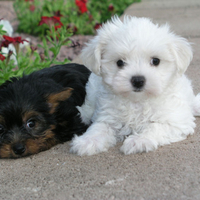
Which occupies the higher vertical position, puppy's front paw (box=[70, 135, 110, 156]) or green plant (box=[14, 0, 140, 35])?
puppy's front paw (box=[70, 135, 110, 156])

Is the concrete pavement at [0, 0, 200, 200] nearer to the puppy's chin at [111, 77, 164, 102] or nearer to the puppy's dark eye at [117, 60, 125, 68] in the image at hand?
the puppy's chin at [111, 77, 164, 102]

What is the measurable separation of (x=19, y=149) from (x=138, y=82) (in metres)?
1.39

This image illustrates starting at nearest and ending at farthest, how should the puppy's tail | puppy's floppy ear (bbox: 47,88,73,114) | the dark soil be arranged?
puppy's floppy ear (bbox: 47,88,73,114) < the puppy's tail < the dark soil

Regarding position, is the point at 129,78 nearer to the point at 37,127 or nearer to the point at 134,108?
the point at 134,108

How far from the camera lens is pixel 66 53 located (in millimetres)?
7453

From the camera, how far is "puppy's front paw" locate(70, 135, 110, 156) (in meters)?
3.33

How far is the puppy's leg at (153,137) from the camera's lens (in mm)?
3203

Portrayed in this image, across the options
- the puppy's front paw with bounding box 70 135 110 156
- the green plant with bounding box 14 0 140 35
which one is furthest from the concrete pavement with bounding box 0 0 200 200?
the green plant with bounding box 14 0 140 35

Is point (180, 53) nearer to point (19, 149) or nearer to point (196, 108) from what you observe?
point (196, 108)

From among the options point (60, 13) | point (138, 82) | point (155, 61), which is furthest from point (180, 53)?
point (60, 13)

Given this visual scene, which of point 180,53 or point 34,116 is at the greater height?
point 180,53

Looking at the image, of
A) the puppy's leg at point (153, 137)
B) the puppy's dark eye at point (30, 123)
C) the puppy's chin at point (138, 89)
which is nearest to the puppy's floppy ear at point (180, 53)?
the puppy's chin at point (138, 89)

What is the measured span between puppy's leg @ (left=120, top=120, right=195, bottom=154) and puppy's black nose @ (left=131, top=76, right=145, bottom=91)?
525 mm

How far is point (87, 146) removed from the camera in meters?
3.35
